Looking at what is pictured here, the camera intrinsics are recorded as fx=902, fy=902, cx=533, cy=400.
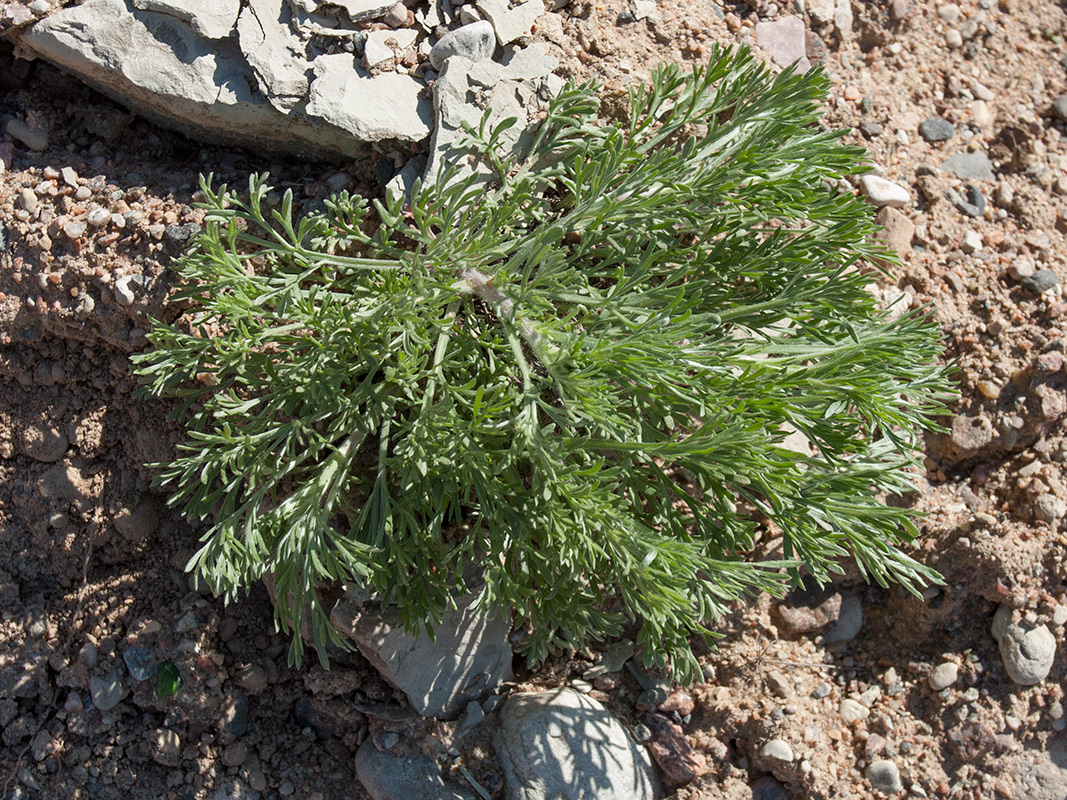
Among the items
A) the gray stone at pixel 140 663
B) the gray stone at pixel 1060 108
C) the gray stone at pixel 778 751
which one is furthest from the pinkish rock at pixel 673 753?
the gray stone at pixel 1060 108

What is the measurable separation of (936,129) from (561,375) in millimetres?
2772

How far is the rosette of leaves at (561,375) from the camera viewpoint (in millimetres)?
3004

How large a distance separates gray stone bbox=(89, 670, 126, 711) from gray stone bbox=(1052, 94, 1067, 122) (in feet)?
17.2

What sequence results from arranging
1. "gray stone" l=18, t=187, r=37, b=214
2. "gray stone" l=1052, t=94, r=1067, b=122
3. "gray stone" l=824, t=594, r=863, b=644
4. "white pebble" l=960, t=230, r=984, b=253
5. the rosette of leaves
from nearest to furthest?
the rosette of leaves < "gray stone" l=18, t=187, r=37, b=214 < "gray stone" l=824, t=594, r=863, b=644 < "white pebble" l=960, t=230, r=984, b=253 < "gray stone" l=1052, t=94, r=1067, b=122

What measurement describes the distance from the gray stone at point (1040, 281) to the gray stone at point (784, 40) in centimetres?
145

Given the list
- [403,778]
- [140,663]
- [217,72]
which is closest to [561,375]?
[403,778]

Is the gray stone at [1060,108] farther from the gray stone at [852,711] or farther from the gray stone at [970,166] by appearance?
the gray stone at [852,711]

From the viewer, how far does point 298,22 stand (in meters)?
3.54

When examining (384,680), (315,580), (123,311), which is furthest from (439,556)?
(123,311)

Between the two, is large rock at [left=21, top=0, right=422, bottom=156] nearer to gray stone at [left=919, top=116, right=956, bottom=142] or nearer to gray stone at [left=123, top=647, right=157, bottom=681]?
gray stone at [left=123, top=647, right=157, bottom=681]

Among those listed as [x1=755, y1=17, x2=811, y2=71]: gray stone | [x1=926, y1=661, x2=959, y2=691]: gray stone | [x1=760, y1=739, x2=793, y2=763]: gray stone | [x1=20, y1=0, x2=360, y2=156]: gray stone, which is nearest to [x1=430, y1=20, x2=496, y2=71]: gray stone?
[x1=20, y1=0, x2=360, y2=156]: gray stone

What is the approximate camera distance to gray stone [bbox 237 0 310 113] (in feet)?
11.4

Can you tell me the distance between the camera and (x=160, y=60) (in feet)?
11.4

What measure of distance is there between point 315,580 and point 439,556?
1.48 feet
